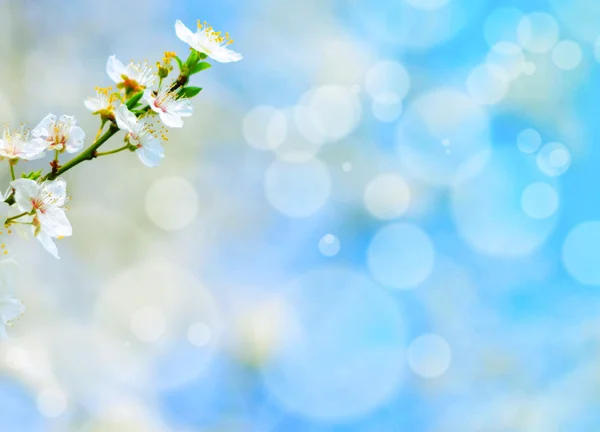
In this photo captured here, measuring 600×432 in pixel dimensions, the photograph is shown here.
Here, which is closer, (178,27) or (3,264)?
(3,264)

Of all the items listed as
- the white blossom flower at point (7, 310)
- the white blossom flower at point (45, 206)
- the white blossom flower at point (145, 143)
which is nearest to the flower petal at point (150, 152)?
the white blossom flower at point (145, 143)

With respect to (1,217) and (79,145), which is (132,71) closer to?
(79,145)

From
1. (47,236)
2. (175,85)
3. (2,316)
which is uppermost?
(175,85)

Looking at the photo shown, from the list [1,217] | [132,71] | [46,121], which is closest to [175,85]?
[132,71]

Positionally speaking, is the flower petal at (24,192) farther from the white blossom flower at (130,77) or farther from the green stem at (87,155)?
the white blossom flower at (130,77)

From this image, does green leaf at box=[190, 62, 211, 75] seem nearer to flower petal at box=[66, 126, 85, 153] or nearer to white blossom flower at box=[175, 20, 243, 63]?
white blossom flower at box=[175, 20, 243, 63]

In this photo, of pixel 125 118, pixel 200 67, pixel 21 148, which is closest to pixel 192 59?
pixel 200 67

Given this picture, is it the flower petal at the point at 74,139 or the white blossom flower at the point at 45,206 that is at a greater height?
the flower petal at the point at 74,139
